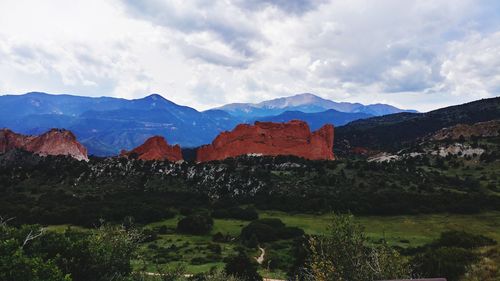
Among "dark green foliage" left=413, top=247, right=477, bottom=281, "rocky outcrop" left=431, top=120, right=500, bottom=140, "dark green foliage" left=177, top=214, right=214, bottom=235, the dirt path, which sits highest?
"rocky outcrop" left=431, top=120, right=500, bottom=140

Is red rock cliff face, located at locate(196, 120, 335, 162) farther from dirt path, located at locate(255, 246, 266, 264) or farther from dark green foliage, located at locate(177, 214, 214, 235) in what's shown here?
dirt path, located at locate(255, 246, 266, 264)

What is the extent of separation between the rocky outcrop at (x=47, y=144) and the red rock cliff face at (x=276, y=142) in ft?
167

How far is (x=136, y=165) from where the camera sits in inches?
5315

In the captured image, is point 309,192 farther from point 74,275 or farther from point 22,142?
point 22,142

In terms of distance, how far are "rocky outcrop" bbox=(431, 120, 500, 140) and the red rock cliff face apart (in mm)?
51451

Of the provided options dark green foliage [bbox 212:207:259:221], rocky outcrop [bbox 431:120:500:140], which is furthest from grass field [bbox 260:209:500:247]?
rocky outcrop [bbox 431:120:500:140]

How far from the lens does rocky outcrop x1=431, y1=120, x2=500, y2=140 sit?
157750 mm

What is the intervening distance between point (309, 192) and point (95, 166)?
6743cm

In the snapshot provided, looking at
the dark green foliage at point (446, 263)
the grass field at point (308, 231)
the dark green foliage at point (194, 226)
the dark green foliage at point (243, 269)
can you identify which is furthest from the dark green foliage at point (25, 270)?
the dark green foliage at point (194, 226)

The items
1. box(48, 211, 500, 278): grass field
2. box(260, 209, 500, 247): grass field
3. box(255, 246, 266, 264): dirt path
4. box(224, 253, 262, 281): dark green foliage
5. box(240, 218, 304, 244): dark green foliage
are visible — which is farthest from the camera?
box(240, 218, 304, 244): dark green foliage

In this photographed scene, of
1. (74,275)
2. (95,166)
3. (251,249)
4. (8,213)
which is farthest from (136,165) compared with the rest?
(74,275)

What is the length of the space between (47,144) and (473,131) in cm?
16315

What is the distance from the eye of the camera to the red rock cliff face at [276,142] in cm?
15862

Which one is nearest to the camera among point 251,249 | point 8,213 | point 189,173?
point 251,249
